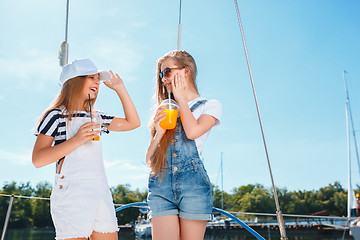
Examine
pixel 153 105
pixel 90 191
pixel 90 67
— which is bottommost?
pixel 90 191

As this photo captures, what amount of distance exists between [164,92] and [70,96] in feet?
1.73

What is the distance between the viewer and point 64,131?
174 centimetres

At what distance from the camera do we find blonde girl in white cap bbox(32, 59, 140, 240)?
158 cm

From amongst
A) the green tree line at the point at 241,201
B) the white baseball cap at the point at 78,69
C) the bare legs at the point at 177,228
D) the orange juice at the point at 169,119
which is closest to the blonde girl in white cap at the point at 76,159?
the white baseball cap at the point at 78,69

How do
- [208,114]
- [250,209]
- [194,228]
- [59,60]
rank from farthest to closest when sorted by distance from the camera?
[250,209] → [59,60] → [208,114] → [194,228]

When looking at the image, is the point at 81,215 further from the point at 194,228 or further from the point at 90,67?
the point at 90,67

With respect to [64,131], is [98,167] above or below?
below

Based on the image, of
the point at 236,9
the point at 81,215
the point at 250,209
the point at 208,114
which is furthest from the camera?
the point at 250,209

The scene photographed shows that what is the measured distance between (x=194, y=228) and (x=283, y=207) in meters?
57.6

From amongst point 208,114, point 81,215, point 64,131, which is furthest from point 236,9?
point 81,215

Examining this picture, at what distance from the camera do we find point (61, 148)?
1623 millimetres

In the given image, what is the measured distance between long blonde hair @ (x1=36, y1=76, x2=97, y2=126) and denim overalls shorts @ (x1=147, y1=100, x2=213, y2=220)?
20.8 inches

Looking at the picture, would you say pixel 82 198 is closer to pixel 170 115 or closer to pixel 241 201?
pixel 170 115

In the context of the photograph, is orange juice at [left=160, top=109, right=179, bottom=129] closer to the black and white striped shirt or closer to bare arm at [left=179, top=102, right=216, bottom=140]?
bare arm at [left=179, top=102, right=216, bottom=140]
